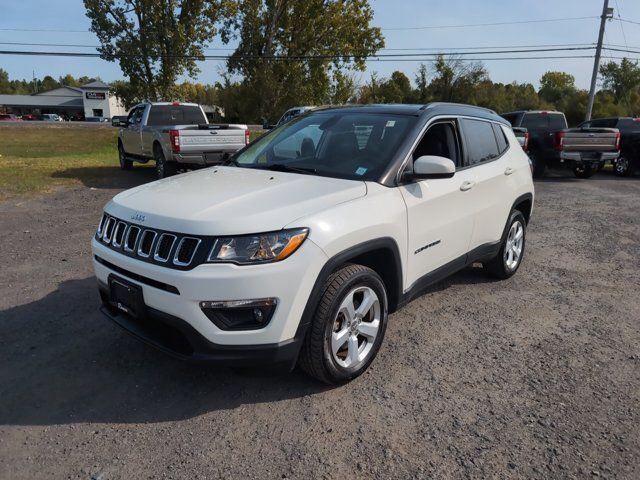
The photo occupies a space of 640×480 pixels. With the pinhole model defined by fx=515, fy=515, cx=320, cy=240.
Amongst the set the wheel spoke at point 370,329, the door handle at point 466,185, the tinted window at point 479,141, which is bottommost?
the wheel spoke at point 370,329

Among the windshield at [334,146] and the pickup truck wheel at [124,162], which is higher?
the windshield at [334,146]

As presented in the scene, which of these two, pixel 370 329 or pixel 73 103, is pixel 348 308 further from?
pixel 73 103

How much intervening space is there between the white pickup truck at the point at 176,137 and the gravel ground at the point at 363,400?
6.06 m

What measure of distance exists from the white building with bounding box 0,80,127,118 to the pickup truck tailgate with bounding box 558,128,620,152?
88303mm

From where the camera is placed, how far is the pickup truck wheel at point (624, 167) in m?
15.8

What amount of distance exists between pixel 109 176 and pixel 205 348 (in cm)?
1187

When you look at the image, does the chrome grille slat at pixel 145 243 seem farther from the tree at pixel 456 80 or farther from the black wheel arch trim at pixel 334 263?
the tree at pixel 456 80

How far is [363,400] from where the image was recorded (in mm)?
3166

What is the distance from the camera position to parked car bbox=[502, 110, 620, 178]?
46.1 ft

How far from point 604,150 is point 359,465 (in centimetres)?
1429

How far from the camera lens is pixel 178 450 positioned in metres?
2.68

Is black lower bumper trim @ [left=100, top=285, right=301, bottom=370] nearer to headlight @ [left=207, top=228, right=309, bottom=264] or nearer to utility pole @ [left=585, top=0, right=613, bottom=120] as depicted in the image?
headlight @ [left=207, top=228, right=309, bottom=264]

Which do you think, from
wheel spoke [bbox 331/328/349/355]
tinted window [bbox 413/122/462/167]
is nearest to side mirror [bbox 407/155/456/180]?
tinted window [bbox 413/122/462/167]

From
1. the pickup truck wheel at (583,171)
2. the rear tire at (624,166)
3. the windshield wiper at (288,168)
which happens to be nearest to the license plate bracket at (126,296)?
the windshield wiper at (288,168)
